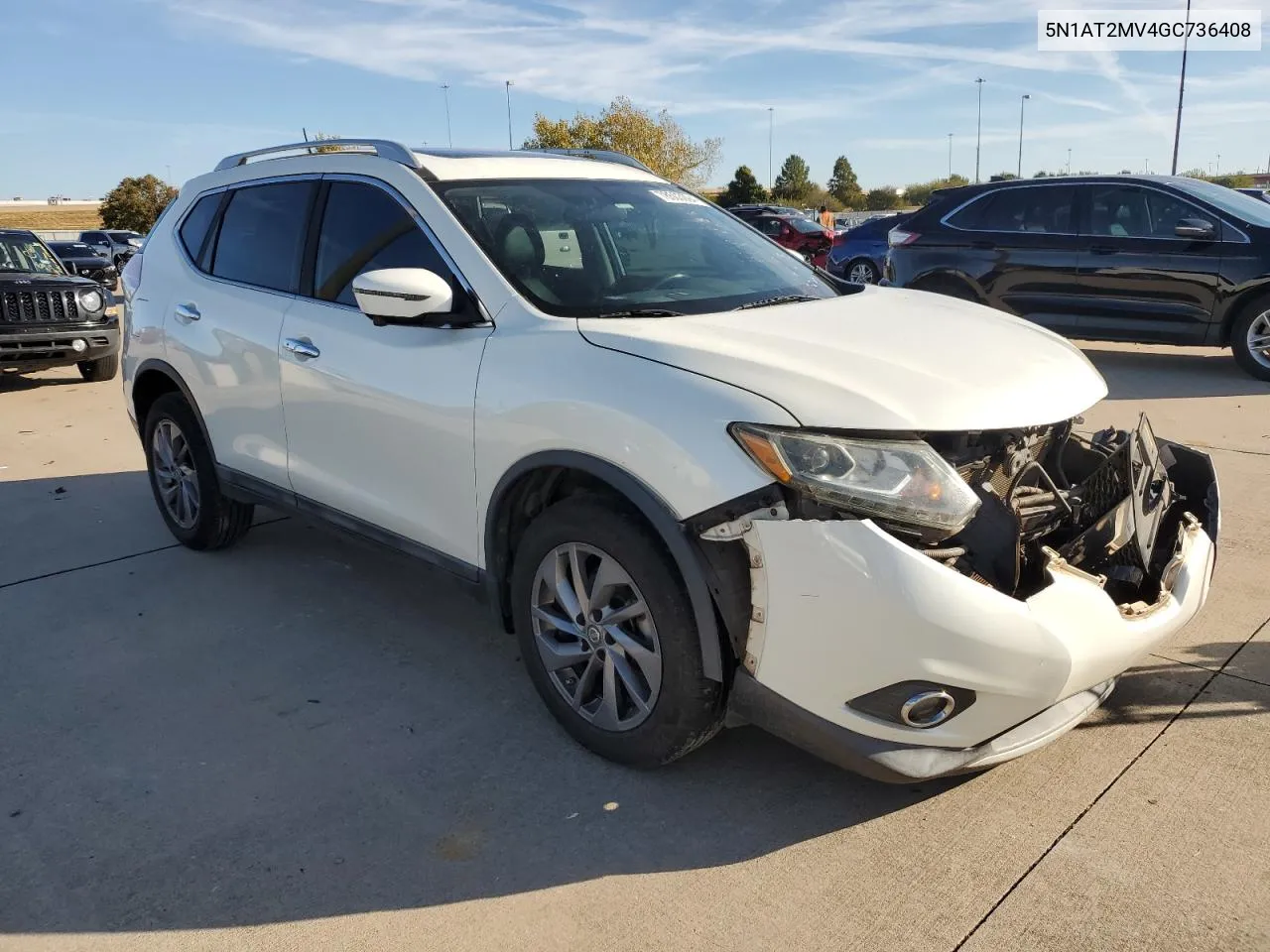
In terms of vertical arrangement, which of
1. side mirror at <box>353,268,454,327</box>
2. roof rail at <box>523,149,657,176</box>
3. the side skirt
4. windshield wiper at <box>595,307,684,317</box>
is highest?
roof rail at <box>523,149,657,176</box>

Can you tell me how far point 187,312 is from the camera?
4695mm

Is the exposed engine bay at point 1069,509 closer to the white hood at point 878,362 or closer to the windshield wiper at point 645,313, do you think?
the white hood at point 878,362

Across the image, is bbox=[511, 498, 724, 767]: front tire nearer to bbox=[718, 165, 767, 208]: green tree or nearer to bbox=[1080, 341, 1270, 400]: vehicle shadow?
bbox=[1080, 341, 1270, 400]: vehicle shadow

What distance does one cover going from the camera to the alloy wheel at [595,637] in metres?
2.90

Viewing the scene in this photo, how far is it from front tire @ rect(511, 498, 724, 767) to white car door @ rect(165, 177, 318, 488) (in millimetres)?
1584

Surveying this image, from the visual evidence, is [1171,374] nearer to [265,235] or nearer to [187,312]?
[265,235]

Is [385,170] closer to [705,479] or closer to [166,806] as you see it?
[705,479]

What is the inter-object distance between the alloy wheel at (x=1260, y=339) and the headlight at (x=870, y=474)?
7.48 meters

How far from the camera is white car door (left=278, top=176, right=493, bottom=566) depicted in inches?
132

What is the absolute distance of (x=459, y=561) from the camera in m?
3.47

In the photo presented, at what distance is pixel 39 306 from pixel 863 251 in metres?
12.0

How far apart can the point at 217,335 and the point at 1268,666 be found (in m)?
4.27


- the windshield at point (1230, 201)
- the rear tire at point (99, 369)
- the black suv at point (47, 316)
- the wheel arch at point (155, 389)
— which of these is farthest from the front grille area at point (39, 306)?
the windshield at point (1230, 201)

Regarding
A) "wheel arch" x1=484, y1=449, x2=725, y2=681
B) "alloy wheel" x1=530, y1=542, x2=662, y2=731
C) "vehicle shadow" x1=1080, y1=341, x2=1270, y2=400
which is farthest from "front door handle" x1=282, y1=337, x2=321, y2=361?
"vehicle shadow" x1=1080, y1=341, x2=1270, y2=400
